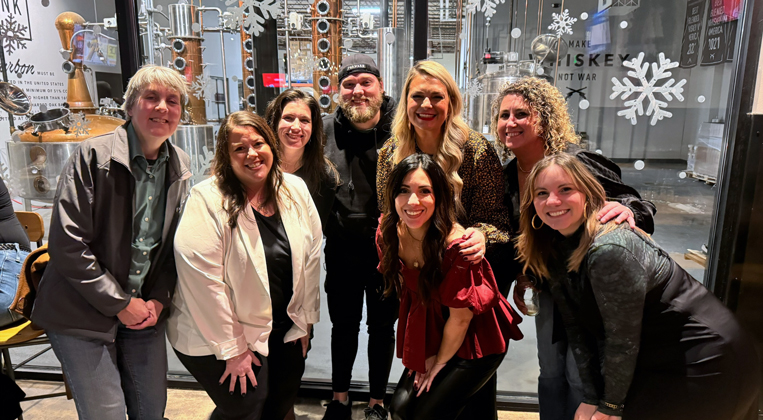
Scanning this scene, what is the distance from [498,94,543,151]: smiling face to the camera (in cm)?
182

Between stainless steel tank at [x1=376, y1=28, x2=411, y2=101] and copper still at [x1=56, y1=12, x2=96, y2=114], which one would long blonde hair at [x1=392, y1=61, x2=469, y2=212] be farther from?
copper still at [x1=56, y1=12, x2=96, y2=114]

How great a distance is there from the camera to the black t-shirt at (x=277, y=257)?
5.91 feet

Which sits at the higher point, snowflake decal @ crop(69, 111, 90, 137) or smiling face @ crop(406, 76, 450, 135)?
smiling face @ crop(406, 76, 450, 135)

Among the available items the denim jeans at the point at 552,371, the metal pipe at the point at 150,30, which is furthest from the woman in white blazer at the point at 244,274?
the metal pipe at the point at 150,30

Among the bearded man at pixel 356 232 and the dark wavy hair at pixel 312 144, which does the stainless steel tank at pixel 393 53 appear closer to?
the bearded man at pixel 356 232

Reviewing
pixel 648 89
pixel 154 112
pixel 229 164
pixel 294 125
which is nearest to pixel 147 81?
pixel 154 112

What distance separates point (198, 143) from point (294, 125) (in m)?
1.07

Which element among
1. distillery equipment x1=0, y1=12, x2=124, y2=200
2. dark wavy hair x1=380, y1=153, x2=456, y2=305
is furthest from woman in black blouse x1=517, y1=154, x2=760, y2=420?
distillery equipment x1=0, y1=12, x2=124, y2=200

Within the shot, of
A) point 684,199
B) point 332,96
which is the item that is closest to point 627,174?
point 684,199

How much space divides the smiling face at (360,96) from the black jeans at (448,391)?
118 cm

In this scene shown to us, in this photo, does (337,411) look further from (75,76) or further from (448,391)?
(75,76)

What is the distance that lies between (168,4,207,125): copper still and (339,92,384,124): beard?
1.07 metres

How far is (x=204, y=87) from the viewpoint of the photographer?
2.79 metres

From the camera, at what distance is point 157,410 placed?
1.89m
